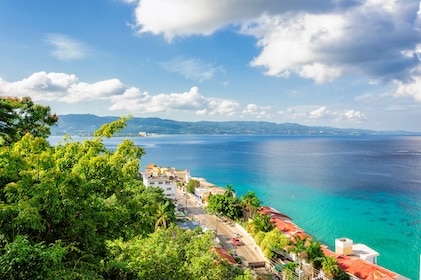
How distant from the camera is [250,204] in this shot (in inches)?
1533

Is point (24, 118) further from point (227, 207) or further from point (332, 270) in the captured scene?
point (227, 207)

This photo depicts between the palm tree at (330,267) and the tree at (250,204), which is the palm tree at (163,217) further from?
the palm tree at (330,267)

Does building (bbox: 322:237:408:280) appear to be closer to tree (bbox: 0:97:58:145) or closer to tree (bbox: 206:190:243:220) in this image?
tree (bbox: 206:190:243:220)

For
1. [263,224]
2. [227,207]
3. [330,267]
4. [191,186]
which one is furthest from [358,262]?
[191,186]

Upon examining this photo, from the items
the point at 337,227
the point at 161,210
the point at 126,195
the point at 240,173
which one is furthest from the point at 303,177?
the point at 126,195

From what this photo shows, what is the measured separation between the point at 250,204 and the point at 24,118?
28.1 m

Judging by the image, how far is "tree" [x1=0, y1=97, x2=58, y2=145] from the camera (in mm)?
14469

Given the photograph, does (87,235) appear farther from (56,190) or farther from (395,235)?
(395,235)

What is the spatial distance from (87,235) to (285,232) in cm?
2900

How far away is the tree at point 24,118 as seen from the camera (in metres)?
14.5

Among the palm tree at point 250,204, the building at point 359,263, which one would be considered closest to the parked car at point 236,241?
the palm tree at point 250,204

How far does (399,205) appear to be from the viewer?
52.9 meters

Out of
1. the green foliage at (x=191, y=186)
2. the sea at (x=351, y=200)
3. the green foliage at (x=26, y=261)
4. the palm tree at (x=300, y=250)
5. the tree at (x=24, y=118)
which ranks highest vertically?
the tree at (x=24, y=118)

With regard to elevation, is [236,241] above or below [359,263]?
below
